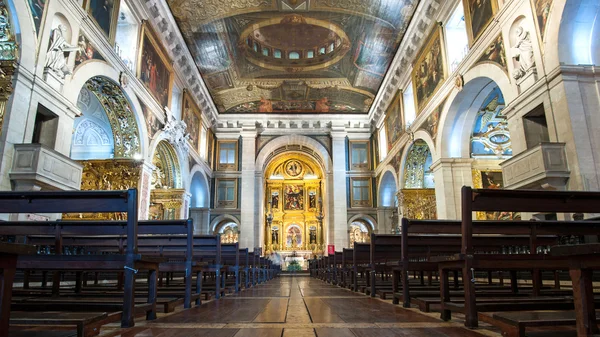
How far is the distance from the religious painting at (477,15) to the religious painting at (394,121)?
19.0 ft

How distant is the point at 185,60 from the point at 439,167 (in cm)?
979

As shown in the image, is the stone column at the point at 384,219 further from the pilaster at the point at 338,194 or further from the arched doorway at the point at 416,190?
the arched doorway at the point at 416,190

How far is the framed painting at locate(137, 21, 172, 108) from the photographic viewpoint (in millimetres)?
11641

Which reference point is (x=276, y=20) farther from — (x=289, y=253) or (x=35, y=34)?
(x=289, y=253)

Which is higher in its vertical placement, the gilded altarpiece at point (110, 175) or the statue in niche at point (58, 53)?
the statue in niche at point (58, 53)

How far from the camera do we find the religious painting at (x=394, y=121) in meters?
16.0

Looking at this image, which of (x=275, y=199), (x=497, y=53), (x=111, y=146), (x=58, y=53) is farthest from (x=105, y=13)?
(x=275, y=199)

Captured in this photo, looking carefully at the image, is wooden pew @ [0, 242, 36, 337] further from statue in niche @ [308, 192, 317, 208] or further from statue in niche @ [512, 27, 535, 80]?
statue in niche @ [308, 192, 317, 208]

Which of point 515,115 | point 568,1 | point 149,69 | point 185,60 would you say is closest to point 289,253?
point 185,60

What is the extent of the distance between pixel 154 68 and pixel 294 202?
14.8 metres

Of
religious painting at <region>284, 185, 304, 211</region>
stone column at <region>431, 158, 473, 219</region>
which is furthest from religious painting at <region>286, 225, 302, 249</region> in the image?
stone column at <region>431, 158, 473, 219</region>

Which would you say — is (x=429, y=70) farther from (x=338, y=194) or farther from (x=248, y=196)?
(x=248, y=196)

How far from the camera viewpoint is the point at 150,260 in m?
2.69

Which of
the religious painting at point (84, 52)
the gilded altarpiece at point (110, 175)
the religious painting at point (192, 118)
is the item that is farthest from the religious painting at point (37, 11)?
the religious painting at point (192, 118)
